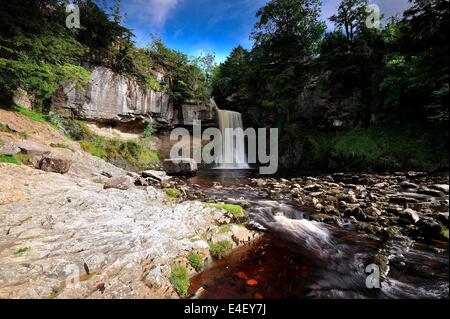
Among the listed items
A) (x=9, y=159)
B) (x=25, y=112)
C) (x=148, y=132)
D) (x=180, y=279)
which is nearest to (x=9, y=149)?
(x=9, y=159)

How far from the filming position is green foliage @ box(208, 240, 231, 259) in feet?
14.1

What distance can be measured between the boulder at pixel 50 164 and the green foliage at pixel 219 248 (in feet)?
24.3

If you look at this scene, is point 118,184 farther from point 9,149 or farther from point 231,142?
point 231,142

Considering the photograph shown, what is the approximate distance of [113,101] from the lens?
61.4 feet

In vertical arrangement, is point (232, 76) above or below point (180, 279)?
above

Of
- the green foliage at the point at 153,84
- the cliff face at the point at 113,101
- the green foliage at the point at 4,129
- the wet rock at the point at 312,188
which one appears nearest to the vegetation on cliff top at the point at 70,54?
the green foliage at the point at 153,84

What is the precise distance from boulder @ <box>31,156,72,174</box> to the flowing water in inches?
301

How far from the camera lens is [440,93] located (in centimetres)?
114

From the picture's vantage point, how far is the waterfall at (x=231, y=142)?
2427cm

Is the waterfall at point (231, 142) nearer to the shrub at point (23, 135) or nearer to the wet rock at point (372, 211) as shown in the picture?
the shrub at point (23, 135)

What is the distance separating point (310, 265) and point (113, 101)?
63.9ft

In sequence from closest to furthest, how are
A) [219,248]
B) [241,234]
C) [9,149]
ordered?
[219,248] < [241,234] < [9,149]

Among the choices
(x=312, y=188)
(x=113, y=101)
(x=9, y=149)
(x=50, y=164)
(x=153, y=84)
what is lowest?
(x=312, y=188)

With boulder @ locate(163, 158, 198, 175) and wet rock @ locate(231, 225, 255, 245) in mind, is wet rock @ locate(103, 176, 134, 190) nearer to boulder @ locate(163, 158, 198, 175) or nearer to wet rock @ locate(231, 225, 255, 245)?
wet rock @ locate(231, 225, 255, 245)
